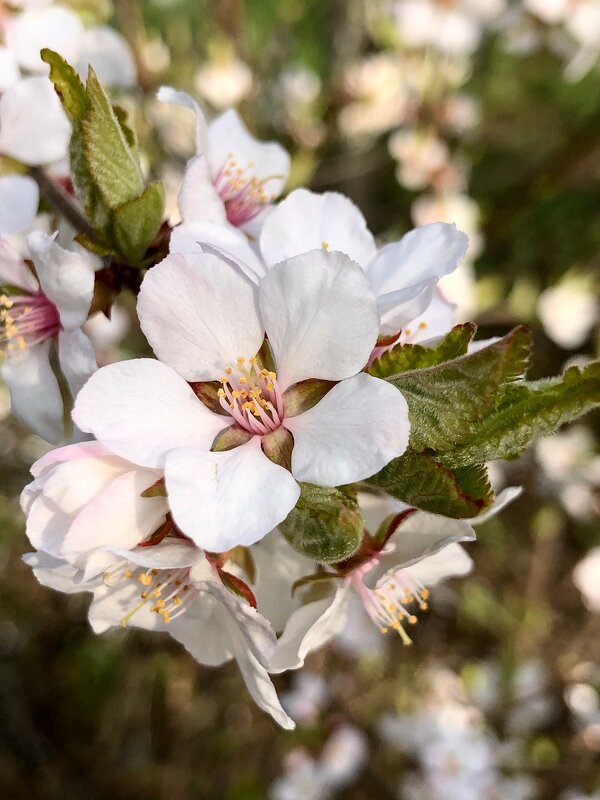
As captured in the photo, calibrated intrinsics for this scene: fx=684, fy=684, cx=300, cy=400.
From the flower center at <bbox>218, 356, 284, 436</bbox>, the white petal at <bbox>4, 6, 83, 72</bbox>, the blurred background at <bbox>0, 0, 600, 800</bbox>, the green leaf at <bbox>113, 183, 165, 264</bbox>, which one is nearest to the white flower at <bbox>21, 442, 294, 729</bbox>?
the flower center at <bbox>218, 356, 284, 436</bbox>

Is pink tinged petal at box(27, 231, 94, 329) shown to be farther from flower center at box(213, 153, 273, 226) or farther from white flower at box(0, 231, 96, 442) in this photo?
flower center at box(213, 153, 273, 226)

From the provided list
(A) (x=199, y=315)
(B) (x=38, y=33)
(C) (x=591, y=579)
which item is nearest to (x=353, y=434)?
(A) (x=199, y=315)

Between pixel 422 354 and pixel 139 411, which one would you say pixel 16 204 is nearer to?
pixel 139 411

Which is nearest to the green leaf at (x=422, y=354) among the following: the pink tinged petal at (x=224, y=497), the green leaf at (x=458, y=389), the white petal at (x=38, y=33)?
the green leaf at (x=458, y=389)

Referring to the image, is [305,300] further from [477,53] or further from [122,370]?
[477,53]

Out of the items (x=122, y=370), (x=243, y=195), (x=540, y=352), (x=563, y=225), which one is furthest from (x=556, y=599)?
(x=122, y=370)

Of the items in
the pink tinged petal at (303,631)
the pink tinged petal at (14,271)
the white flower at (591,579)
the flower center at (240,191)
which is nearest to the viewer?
the pink tinged petal at (303,631)

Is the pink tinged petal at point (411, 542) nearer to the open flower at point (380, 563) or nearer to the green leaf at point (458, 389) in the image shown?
the open flower at point (380, 563)
